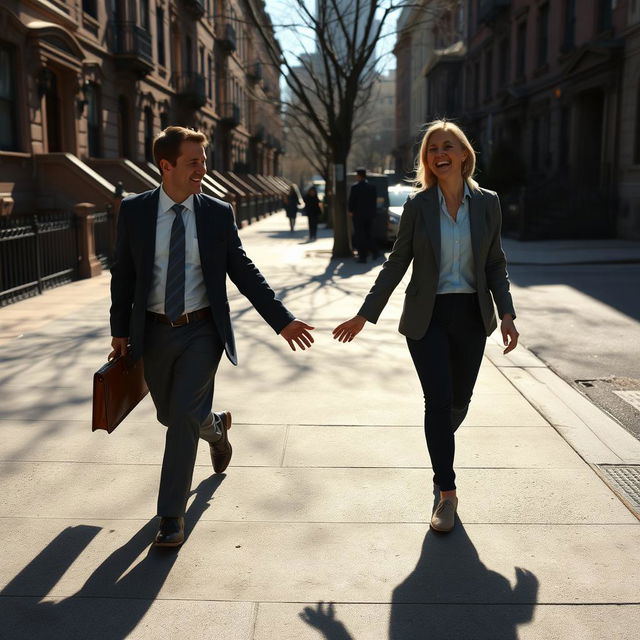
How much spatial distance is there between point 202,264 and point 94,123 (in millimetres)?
19061

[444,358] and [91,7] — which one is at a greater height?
[91,7]

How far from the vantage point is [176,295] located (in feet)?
12.1

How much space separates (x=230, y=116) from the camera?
4150 cm

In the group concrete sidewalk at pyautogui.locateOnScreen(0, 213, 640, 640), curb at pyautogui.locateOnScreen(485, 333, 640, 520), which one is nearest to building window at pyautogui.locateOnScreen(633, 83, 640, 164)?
curb at pyautogui.locateOnScreen(485, 333, 640, 520)

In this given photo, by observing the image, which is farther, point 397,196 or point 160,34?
point 160,34

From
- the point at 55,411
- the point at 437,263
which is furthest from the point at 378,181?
the point at 437,263

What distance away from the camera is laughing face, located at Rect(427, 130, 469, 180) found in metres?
3.86

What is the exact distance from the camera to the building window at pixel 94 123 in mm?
21016

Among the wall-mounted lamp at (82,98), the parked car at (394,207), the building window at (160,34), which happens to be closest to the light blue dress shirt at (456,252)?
the parked car at (394,207)

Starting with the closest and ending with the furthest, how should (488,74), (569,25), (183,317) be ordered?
(183,317) → (569,25) → (488,74)

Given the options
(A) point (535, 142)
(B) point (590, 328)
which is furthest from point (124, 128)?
(B) point (590, 328)

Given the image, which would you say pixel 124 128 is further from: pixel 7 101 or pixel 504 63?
pixel 504 63

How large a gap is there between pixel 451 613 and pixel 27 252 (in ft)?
34.0

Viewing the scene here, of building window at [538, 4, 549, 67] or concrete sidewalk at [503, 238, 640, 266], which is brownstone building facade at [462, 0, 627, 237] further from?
concrete sidewalk at [503, 238, 640, 266]
